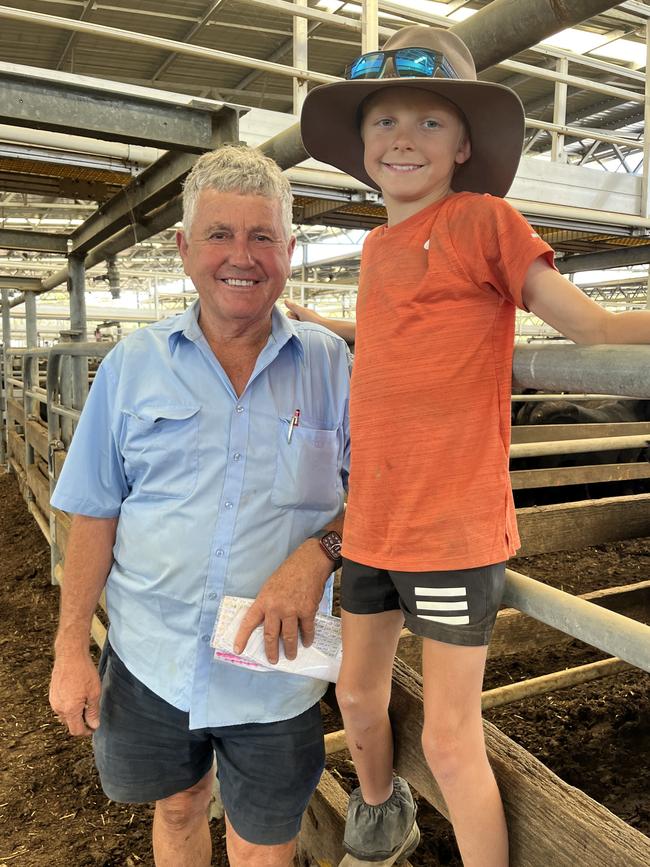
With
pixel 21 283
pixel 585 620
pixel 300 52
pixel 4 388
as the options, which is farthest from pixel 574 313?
pixel 4 388

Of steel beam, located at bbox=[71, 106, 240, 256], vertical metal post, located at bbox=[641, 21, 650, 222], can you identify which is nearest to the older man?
steel beam, located at bbox=[71, 106, 240, 256]

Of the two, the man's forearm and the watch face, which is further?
the man's forearm

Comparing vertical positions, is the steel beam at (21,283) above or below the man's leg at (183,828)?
above

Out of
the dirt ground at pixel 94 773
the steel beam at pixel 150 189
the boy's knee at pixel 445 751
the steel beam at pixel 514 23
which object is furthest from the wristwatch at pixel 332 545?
the steel beam at pixel 150 189

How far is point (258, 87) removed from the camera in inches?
345

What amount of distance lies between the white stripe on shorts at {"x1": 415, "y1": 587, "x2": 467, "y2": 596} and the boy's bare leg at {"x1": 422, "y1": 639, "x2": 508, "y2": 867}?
8 centimetres

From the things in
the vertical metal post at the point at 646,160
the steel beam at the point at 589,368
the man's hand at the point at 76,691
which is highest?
the vertical metal post at the point at 646,160

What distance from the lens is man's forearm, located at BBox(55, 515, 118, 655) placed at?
4.82 feet

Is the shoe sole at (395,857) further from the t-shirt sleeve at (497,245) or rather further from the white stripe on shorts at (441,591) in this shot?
the t-shirt sleeve at (497,245)

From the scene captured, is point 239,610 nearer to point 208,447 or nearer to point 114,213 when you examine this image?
point 208,447

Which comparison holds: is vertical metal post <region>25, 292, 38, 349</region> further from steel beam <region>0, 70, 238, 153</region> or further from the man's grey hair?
the man's grey hair

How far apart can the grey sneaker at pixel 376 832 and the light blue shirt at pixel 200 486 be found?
22 centimetres

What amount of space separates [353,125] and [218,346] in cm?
50

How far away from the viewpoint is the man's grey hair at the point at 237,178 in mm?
1354
